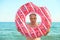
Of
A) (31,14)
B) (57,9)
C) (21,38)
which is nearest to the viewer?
(31,14)

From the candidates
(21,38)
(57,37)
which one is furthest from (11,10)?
(57,37)

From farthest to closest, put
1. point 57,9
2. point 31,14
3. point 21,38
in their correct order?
point 21,38 → point 57,9 → point 31,14

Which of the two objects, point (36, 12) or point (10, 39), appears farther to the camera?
point (10, 39)

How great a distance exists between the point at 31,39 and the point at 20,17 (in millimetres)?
295

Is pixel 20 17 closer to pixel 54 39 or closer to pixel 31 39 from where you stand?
pixel 31 39

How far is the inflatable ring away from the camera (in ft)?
8.84

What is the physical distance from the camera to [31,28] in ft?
8.91

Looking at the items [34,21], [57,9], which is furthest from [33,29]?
[57,9]

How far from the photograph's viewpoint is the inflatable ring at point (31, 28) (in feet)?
8.84

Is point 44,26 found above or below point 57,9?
below

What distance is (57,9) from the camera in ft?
16.6

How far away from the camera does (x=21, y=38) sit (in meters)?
6.54

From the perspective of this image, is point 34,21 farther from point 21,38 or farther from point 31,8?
point 21,38

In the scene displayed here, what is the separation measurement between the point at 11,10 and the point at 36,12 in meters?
2.51
